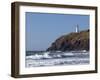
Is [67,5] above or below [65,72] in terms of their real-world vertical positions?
above

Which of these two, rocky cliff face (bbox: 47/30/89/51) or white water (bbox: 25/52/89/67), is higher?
rocky cliff face (bbox: 47/30/89/51)

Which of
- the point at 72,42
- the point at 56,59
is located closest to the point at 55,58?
the point at 56,59

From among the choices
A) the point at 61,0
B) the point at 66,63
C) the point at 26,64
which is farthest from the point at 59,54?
the point at 61,0

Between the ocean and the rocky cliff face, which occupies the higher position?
the rocky cliff face

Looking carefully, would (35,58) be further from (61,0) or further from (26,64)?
(61,0)

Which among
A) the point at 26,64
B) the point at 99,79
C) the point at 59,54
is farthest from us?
the point at 99,79

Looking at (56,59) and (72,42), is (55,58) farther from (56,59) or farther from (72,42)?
(72,42)
